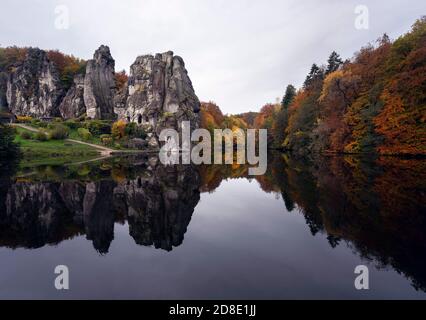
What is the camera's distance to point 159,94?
212 feet

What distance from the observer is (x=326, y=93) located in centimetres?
4388

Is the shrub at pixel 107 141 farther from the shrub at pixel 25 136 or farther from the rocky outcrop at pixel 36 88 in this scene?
the rocky outcrop at pixel 36 88

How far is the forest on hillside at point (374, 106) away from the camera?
30.9 m

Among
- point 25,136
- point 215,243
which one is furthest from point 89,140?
point 215,243

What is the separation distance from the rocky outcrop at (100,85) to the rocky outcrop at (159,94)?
7725mm

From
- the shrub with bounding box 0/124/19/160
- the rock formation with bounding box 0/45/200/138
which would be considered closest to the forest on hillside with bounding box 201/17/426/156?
the rock formation with bounding box 0/45/200/138

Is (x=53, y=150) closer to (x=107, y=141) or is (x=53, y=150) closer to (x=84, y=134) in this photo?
(x=107, y=141)

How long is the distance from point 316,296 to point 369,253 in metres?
2.55

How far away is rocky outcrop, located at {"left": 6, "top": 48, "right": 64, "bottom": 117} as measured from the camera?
73500 millimetres

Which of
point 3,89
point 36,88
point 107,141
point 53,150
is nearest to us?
point 53,150

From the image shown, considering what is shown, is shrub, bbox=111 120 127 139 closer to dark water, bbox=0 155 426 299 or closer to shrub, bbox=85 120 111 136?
shrub, bbox=85 120 111 136

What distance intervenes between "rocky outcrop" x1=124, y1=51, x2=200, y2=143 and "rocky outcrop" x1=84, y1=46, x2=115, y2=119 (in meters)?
7.72

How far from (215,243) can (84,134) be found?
52646 millimetres
